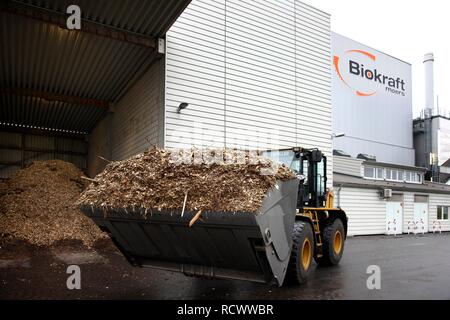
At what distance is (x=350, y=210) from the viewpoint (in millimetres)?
19922

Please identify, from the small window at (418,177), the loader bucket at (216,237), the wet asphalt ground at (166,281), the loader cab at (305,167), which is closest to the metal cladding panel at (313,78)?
the wet asphalt ground at (166,281)

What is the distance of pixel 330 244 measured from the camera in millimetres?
9273

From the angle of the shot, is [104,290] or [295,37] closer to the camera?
[104,290]

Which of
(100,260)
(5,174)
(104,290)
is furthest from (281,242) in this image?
(5,174)

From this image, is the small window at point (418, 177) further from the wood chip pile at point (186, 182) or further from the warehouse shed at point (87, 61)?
the wood chip pile at point (186, 182)

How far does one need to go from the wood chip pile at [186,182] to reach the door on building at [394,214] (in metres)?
18.2

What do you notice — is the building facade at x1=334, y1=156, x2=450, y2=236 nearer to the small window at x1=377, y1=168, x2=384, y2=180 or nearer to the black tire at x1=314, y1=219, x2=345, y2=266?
the small window at x1=377, y1=168, x2=384, y2=180

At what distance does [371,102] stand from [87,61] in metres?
23.2

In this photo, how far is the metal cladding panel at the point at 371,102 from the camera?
2847 cm

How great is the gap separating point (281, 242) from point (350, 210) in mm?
15146

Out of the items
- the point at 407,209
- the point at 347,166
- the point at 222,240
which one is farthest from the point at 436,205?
the point at 222,240

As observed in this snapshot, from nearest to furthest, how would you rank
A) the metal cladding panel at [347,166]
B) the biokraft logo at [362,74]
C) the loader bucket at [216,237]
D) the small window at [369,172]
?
the loader bucket at [216,237] → the metal cladding panel at [347,166] → the small window at [369,172] → the biokraft logo at [362,74]

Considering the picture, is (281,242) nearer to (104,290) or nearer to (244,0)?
(104,290)

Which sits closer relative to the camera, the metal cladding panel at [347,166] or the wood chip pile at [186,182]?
the wood chip pile at [186,182]
